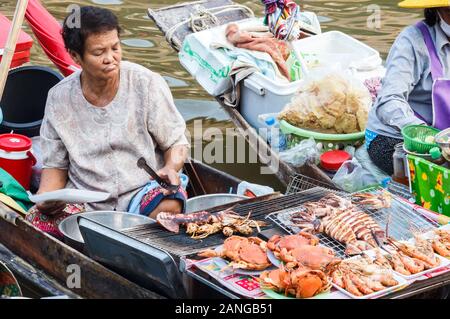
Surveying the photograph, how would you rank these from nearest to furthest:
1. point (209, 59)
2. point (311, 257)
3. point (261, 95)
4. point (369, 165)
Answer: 1. point (311, 257)
2. point (369, 165)
3. point (261, 95)
4. point (209, 59)

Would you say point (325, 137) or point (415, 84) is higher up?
point (415, 84)

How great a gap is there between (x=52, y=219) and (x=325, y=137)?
1.76 m

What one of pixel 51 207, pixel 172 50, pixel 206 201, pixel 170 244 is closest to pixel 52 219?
pixel 51 207

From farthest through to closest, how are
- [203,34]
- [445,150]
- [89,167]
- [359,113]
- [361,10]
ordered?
[361,10], [203,34], [359,113], [89,167], [445,150]

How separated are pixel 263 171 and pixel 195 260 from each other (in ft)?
6.97

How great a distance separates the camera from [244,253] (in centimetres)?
406

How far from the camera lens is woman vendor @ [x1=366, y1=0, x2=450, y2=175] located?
5.16m

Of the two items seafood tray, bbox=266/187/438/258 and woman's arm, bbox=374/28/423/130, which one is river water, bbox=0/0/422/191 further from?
seafood tray, bbox=266/187/438/258

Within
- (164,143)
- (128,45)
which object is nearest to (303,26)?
(164,143)

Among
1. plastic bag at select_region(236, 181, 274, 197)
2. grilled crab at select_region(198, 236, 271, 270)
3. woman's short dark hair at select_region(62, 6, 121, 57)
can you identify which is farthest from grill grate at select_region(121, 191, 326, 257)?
woman's short dark hair at select_region(62, 6, 121, 57)

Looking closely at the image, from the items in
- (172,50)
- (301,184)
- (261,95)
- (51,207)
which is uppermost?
(261,95)

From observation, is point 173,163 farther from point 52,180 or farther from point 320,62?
point 320,62

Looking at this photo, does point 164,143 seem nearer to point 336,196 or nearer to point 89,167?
point 89,167

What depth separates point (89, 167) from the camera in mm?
4953
